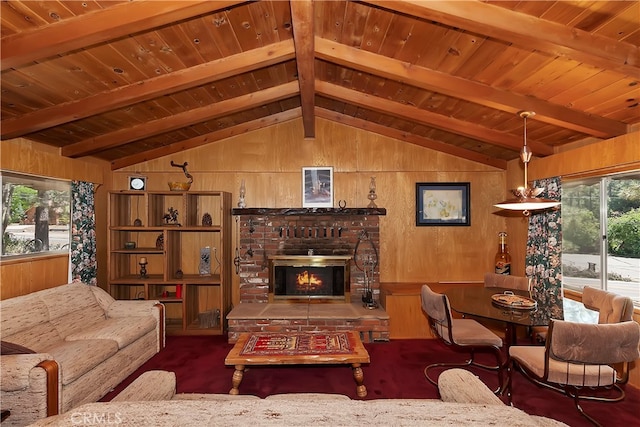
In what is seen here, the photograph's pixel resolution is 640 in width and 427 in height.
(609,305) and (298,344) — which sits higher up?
(609,305)

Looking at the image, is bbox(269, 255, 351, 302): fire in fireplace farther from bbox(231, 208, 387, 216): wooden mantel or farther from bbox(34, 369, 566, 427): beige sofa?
bbox(34, 369, 566, 427): beige sofa

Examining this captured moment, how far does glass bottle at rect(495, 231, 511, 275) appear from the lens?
15.6 feet

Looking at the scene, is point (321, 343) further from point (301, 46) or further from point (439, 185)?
point (439, 185)

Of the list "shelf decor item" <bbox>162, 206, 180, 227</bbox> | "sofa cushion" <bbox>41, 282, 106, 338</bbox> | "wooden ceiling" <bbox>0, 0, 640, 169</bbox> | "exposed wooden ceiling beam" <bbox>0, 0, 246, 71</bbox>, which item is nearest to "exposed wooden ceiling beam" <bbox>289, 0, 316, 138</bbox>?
"wooden ceiling" <bbox>0, 0, 640, 169</bbox>

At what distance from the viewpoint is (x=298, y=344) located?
3102 mm

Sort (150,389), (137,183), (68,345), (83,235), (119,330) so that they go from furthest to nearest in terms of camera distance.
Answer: (137,183) → (83,235) → (119,330) → (68,345) → (150,389)

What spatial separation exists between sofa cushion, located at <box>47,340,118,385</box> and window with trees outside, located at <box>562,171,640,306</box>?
4.74 meters

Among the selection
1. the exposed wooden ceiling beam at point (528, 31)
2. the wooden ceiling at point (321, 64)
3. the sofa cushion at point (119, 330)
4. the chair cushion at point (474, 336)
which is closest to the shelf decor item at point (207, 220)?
the wooden ceiling at point (321, 64)

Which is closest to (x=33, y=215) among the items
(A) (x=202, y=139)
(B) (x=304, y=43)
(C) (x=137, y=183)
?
(C) (x=137, y=183)

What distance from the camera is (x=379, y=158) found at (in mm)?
5090

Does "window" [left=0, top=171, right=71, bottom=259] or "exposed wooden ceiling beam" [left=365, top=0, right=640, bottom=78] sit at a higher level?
"exposed wooden ceiling beam" [left=365, top=0, right=640, bottom=78]

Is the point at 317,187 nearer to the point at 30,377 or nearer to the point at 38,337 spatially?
the point at 38,337

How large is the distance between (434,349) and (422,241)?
1.54m

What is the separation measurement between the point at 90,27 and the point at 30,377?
2225mm
